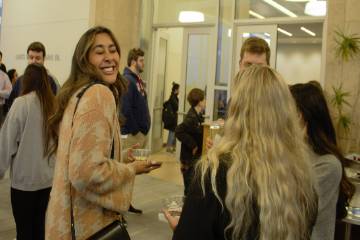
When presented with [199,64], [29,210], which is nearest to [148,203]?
[29,210]

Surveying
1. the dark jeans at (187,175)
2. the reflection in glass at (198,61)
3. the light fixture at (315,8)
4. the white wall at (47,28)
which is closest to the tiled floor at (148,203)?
the dark jeans at (187,175)

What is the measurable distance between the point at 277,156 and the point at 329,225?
0.73 m

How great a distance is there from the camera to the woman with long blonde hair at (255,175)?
1117 millimetres

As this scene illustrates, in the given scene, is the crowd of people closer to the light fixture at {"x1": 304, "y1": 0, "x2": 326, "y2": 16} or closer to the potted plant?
the potted plant

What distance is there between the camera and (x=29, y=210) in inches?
109

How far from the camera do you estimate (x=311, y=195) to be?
4.20 ft

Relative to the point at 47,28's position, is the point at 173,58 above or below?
below

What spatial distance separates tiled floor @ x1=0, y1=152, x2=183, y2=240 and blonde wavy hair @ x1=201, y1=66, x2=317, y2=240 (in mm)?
2823

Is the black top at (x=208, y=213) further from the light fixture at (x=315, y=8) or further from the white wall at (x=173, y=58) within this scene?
the white wall at (x=173, y=58)

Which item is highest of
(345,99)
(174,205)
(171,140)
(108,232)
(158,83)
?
(158,83)

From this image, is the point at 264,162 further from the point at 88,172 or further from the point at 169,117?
the point at 169,117

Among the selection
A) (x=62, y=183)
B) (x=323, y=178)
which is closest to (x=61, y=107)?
(x=62, y=183)

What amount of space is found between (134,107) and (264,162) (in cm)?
338

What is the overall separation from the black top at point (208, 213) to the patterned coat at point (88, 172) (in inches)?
20.2
